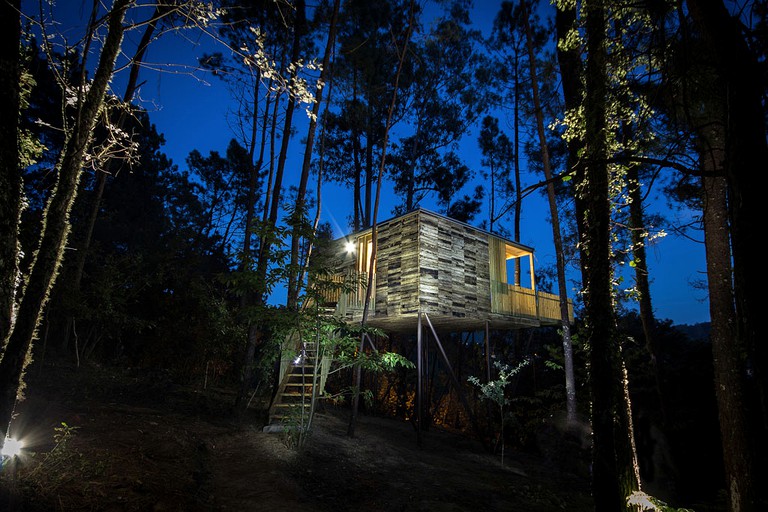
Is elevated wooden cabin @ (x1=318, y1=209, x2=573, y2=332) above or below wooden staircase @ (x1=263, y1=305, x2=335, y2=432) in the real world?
above

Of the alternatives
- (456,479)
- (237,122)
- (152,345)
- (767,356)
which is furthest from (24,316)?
(237,122)

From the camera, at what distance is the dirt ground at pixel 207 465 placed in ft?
14.1

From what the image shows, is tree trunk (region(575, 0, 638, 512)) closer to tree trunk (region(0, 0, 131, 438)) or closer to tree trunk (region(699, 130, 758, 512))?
tree trunk (region(699, 130, 758, 512))

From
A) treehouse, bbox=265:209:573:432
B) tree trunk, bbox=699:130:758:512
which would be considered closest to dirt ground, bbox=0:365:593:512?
treehouse, bbox=265:209:573:432

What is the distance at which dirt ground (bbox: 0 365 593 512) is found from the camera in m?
4.29

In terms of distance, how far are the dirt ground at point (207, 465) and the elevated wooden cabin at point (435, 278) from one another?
13.8 feet

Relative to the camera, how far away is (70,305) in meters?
10.6

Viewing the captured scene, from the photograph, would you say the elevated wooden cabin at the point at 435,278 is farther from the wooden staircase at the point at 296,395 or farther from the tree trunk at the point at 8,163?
the tree trunk at the point at 8,163

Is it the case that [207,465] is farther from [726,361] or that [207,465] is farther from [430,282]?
[726,361]

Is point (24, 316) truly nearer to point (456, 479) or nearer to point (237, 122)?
point (456, 479)

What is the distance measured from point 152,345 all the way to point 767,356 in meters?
16.6

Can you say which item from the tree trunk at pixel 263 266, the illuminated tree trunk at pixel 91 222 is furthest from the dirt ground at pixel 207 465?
the illuminated tree trunk at pixel 91 222

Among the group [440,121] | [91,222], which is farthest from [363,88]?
[91,222]

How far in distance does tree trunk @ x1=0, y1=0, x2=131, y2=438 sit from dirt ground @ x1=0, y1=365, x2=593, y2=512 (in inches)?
36.1
